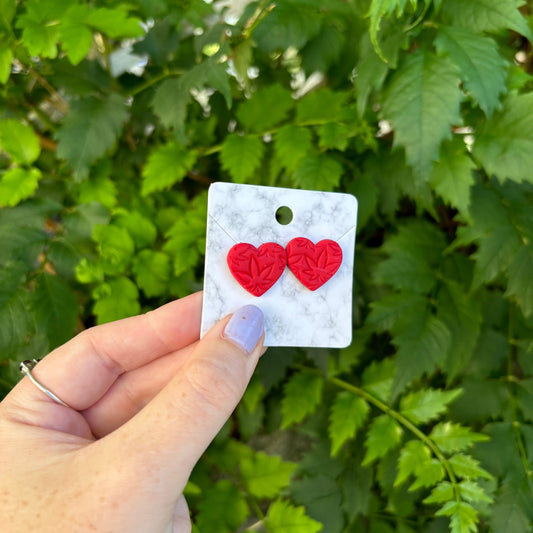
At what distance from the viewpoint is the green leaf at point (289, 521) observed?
34.8 inches

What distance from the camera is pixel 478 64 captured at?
0.73 m

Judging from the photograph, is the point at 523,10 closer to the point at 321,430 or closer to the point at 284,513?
the point at 321,430

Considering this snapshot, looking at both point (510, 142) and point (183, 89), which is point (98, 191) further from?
point (510, 142)

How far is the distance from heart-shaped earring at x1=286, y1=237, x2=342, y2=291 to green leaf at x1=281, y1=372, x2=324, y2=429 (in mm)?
452

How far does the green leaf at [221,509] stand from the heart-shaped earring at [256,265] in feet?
1.79

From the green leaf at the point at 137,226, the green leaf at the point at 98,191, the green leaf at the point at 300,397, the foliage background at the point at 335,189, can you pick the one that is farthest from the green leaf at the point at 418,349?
the green leaf at the point at 98,191

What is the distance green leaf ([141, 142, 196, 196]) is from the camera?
101 centimetres

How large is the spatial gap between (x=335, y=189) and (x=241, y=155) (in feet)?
0.83

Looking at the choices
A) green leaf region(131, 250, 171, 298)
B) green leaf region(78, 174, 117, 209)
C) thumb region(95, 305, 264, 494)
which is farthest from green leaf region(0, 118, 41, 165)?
thumb region(95, 305, 264, 494)

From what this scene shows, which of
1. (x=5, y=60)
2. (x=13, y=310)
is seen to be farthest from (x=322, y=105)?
(x=13, y=310)

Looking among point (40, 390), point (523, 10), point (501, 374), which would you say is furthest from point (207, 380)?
point (523, 10)

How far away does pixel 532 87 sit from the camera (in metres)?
1.01

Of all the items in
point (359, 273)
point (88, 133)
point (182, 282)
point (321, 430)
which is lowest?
point (321, 430)

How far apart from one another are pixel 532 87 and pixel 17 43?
1.07 meters
